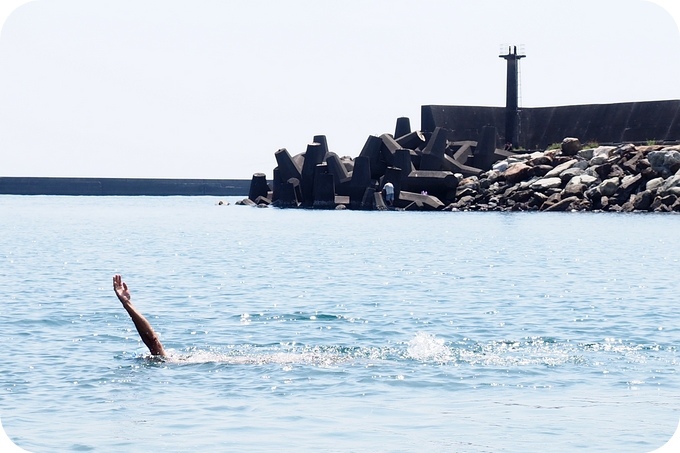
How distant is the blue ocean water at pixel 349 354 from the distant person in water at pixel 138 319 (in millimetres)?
183

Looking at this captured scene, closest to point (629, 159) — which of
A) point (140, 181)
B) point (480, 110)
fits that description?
point (480, 110)

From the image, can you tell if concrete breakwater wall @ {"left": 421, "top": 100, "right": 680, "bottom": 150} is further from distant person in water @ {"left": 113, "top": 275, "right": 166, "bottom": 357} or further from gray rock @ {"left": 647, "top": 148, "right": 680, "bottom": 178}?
distant person in water @ {"left": 113, "top": 275, "right": 166, "bottom": 357}

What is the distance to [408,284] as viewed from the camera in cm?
2247

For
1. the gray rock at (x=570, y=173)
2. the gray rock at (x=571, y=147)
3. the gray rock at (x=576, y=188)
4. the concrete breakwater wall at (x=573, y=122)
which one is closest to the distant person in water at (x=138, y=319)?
the gray rock at (x=576, y=188)

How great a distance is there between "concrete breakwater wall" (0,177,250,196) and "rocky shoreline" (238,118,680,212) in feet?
205

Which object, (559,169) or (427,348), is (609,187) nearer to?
(559,169)

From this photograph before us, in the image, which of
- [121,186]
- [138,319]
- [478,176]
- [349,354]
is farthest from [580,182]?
[121,186]

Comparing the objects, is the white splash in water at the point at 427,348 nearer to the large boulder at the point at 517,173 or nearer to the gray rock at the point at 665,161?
the gray rock at the point at 665,161

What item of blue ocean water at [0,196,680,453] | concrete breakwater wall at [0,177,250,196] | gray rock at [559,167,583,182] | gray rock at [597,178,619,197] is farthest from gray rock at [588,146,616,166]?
concrete breakwater wall at [0,177,250,196]

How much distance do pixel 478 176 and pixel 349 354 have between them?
48187 mm

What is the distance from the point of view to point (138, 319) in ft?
35.7

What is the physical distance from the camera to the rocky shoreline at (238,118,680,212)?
170 feet

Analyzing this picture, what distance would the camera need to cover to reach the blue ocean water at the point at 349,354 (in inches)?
343

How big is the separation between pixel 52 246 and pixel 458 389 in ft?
94.4
